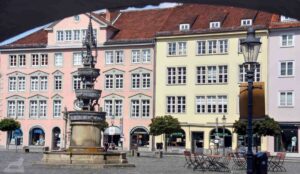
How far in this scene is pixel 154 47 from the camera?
192ft

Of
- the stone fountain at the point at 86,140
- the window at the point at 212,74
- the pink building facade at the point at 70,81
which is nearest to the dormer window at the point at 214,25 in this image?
the window at the point at 212,74

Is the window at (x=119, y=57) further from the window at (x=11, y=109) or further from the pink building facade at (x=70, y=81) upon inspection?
the window at (x=11, y=109)

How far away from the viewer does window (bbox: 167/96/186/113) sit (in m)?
56.5

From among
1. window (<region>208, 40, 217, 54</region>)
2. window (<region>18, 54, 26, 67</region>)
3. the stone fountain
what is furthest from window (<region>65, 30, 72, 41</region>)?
the stone fountain

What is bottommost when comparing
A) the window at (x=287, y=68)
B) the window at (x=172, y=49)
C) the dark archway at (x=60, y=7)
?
the dark archway at (x=60, y=7)

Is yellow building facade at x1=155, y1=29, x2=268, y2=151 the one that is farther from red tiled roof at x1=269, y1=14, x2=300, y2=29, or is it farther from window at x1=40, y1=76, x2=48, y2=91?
window at x1=40, y1=76, x2=48, y2=91

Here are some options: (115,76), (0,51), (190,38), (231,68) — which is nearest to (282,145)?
(231,68)

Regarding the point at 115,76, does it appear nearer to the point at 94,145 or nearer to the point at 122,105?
the point at 122,105

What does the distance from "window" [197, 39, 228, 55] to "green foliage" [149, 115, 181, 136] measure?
794cm

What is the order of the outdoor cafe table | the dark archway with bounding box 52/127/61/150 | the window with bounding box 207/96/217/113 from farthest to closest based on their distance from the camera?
the dark archway with bounding box 52/127/61/150, the window with bounding box 207/96/217/113, the outdoor cafe table

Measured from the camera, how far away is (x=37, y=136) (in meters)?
62.3

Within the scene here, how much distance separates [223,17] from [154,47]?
7249 millimetres

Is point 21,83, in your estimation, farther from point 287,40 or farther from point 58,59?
point 287,40

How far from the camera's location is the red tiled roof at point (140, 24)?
6053 cm
